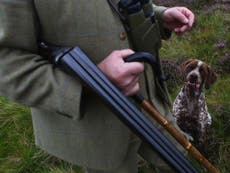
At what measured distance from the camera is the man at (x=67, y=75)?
5.39ft

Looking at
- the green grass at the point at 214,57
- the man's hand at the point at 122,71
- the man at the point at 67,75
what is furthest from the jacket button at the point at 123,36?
the green grass at the point at 214,57

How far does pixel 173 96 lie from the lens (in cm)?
420

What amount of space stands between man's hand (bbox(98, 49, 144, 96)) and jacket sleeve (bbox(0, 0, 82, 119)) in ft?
0.45

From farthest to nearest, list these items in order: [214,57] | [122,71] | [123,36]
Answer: [214,57], [123,36], [122,71]

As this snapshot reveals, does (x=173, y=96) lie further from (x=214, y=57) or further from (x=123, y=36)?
(x=123, y=36)

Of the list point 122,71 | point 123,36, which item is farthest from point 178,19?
point 122,71

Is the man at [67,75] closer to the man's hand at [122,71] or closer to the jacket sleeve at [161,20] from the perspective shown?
the man's hand at [122,71]

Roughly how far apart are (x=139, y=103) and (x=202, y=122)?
1641mm

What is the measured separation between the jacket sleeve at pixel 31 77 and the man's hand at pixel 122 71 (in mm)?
139

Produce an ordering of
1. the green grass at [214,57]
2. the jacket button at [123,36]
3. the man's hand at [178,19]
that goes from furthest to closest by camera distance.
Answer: the green grass at [214,57], the man's hand at [178,19], the jacket button at [123,36]

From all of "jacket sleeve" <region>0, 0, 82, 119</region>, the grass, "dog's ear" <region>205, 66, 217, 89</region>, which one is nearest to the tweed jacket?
"jacket sleeve" <region>0, 0, 82, 119</region>

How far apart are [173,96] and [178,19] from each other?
2.17m

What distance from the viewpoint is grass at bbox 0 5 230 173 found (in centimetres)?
354

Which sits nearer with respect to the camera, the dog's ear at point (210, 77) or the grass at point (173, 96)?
the dog's ear at point (210, 77)
